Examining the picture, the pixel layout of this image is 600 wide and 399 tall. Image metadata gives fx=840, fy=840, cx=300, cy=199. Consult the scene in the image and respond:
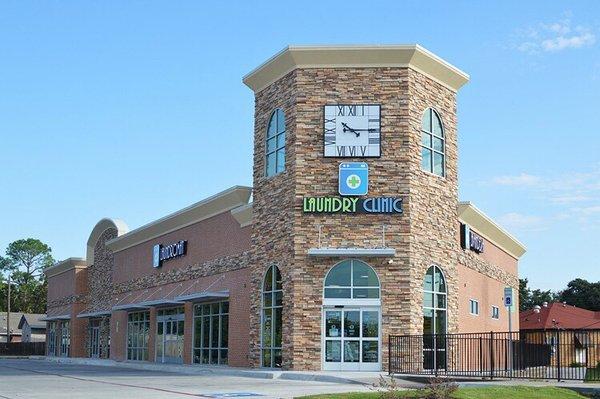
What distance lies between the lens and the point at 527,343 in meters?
32.8

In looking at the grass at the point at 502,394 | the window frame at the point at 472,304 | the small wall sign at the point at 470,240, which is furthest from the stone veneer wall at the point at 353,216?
the grass at the point at 502,394

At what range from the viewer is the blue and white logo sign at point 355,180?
29234 mm

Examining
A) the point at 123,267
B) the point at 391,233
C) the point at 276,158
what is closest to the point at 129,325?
the point at 123,267

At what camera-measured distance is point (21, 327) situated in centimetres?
9000

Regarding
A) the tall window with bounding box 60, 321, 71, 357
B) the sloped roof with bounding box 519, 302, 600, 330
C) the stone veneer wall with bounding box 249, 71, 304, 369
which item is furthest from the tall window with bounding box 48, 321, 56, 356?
the stone veneer wall with bounding box 249, 71, 304, 369

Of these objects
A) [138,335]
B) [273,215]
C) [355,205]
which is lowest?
[138,335]

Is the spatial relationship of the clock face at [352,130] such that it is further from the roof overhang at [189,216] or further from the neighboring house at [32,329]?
the neighboring house at [32,329]

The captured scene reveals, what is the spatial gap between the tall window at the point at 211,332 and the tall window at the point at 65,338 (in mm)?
23600

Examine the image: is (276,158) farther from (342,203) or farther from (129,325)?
(129,325)

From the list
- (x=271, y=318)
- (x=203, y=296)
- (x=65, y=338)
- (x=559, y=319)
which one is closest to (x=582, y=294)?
(x=559, y=319)

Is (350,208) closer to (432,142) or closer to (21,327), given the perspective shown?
(432,142)

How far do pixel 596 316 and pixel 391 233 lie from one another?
34.9m

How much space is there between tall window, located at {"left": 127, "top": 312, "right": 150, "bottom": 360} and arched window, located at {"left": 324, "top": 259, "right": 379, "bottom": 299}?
56.9 feet

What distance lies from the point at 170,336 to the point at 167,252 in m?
4.25
